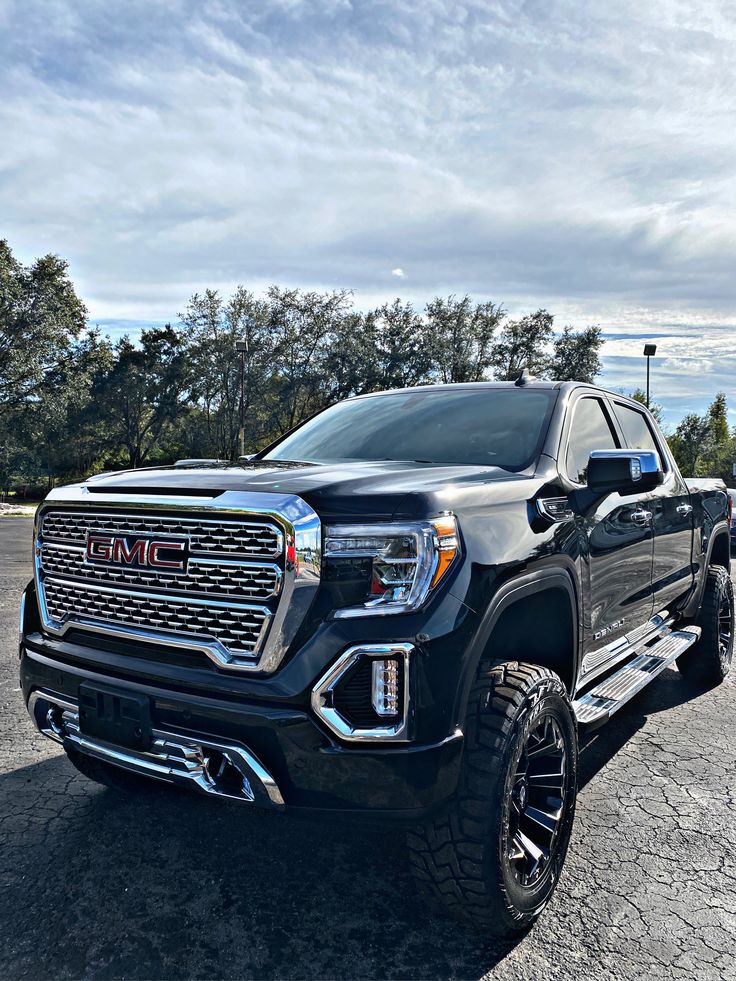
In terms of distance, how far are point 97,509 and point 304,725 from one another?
1.12 m

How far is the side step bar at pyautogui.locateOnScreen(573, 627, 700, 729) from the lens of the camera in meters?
3.09

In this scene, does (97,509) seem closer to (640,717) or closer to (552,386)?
(552,386)

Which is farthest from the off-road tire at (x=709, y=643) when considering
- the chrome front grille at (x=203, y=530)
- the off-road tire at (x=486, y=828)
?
the chrome front grille at (x=203, y=530)

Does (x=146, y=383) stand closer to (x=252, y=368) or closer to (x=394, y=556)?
(x=252, y=368)

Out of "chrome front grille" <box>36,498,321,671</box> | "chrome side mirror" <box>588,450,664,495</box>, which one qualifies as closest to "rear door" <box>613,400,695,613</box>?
"chrome side mirror" <box>588,450,664,495</box>

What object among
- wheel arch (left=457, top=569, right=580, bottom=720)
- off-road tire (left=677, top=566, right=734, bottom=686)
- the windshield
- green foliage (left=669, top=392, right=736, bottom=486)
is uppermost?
the windshield

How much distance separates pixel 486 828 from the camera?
2273mm

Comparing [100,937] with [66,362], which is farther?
[66,362]

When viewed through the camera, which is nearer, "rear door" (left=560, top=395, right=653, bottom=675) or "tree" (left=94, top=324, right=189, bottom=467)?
"rear door" (left=560, top=395, right=653, bottom=675)

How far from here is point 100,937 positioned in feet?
7.95

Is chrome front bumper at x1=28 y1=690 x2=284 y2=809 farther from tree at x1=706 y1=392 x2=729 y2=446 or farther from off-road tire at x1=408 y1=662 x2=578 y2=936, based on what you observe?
tree at x1=706 y1=392 x2=729 y2=446

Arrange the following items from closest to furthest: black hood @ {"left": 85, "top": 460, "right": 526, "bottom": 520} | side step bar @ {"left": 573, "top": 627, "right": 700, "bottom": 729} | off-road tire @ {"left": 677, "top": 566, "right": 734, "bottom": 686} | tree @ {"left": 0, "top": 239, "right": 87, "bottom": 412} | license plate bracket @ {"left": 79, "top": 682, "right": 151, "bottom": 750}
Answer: black hood @ {"left": 85, "top": 460, "right": 526, "bottom": 520} → license plate bracket @ {"left": 79, "top": 682, "right": 151, "bottom": 750} → side step bar @ {"left": 573, "top": 627, "right": 700, "bottom": 729} → off-road tire @ {"left": 677, "top": 566, "right": 734, "bottom": 686} → tree @ {"left": 0, "top": 239, "right": 87, "bottom": 412}

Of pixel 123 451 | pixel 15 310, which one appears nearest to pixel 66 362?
pixel 15 310

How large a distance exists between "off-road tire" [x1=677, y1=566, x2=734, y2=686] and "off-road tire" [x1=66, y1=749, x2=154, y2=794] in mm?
3810
